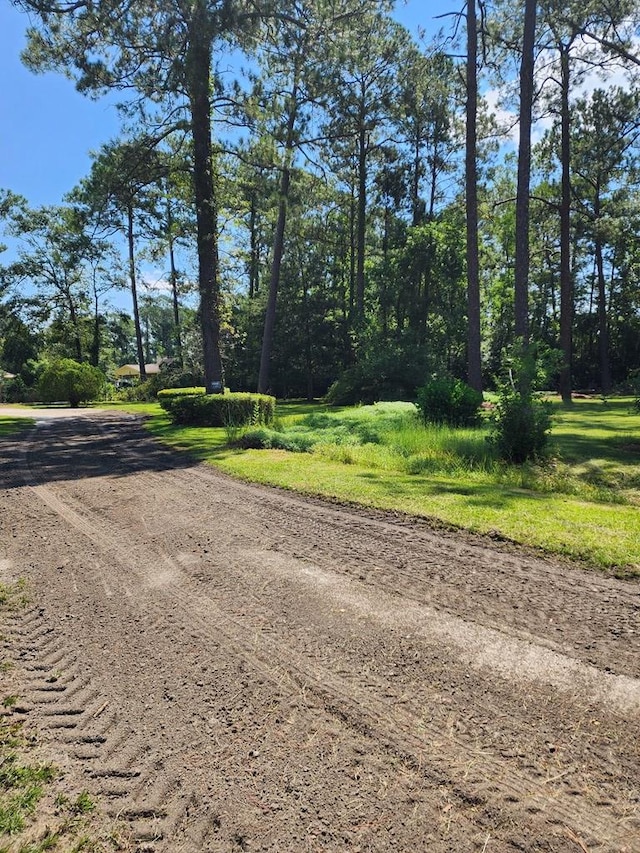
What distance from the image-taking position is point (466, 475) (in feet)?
25.0

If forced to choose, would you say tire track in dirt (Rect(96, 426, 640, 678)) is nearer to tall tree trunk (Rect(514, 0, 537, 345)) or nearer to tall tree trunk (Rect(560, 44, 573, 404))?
tall tree trunk (Rect(514, 0, 537, 345))

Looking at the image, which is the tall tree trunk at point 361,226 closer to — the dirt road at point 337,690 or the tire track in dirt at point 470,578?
the tire track in dirt at point 470,578

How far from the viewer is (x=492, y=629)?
3105mm

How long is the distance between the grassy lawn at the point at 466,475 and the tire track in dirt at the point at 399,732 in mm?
2431

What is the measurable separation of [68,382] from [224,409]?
19.6 meters

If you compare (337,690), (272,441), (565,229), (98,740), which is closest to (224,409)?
(272,441)

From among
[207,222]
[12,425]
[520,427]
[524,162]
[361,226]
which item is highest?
[361,226]

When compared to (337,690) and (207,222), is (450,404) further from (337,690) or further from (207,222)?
(337,690)

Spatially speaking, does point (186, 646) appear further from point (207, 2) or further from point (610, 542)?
point (207, 2)

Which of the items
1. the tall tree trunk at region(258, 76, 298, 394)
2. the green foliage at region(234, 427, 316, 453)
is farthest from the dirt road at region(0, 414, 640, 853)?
the tall tree trunk at region(258, 76, 298, 394)

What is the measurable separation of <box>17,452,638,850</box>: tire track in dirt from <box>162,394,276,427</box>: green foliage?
10.5 metres

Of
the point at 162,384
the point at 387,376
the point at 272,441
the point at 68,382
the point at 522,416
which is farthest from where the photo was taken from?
the point at 162,384

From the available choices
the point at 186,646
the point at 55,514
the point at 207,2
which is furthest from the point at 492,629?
the point at 207,2

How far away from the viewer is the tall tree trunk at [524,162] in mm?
14531
